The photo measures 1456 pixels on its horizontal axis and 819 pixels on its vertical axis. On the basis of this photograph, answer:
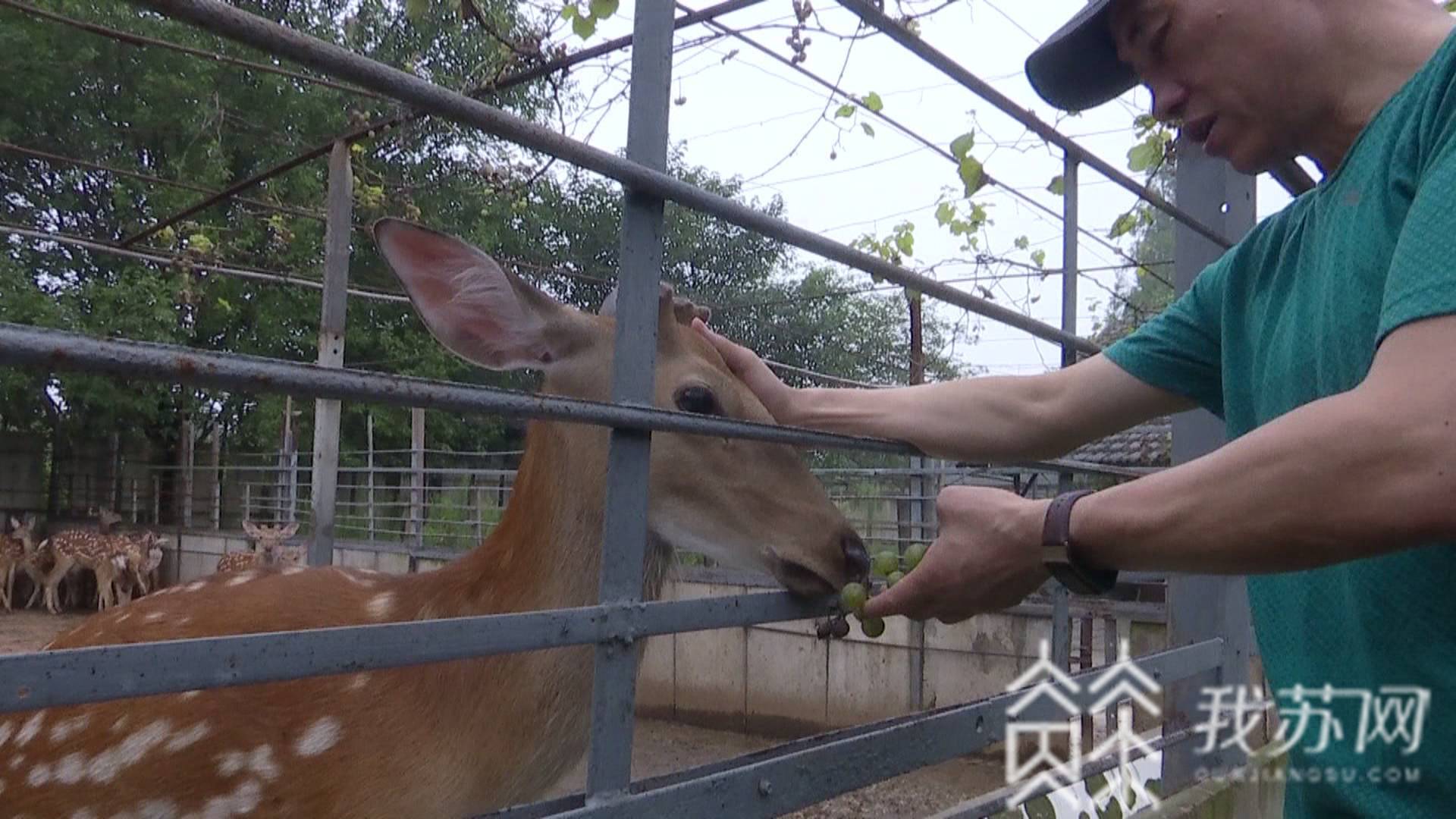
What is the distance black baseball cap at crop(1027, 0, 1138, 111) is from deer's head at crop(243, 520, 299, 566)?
1067cm

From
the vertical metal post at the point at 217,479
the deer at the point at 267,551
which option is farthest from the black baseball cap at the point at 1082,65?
the vertical metal post at the point at 217,479

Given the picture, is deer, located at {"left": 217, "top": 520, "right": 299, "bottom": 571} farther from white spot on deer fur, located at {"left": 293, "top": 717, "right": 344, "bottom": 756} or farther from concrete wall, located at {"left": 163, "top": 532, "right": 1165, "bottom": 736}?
white spot on deer fur, located at {"left": 293, "top": 717, "right": 344, "bottom": 756}

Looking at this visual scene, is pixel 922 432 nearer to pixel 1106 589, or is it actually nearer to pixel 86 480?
pixel 1106 589

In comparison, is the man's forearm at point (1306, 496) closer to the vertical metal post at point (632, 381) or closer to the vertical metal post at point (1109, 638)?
the vertical metal post at point (632, 381)

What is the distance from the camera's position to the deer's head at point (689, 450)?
1947mm

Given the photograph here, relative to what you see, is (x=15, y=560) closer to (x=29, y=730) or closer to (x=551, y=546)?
(x=29, y=730)

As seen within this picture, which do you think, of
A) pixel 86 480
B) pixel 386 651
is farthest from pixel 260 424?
pixel 386 651

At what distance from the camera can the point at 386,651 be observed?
1165mm

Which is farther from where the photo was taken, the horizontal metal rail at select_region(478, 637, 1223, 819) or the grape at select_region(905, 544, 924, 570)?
the grape at select_region(905, 544, 924, 570)

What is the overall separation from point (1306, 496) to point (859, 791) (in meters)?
4.31

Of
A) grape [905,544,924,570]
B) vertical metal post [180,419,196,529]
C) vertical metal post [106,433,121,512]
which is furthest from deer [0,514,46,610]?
grape [905,544,924,570]

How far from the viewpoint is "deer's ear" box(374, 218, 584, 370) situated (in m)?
1.75

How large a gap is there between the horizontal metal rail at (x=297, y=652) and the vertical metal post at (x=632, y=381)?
0.05 m

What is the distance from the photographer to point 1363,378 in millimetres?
1340
